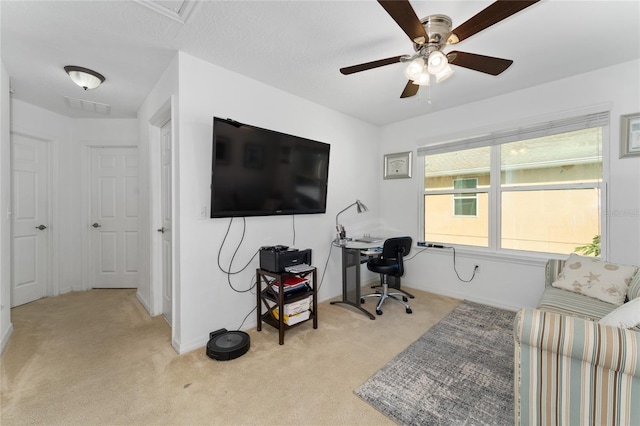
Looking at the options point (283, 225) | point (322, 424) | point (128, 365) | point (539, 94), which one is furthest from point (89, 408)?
point (539, 94)

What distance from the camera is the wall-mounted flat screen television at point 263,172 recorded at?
228cm

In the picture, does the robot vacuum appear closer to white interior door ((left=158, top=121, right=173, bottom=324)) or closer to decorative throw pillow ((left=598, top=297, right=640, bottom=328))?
white interior door ((left=158, top=121, right=173, bottom=324))

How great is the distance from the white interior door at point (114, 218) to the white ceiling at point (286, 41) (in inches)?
42.6

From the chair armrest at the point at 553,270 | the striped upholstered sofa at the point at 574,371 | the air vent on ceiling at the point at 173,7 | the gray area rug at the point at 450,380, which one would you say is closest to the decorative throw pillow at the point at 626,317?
the striped upholstered sofa at the point at 574,371

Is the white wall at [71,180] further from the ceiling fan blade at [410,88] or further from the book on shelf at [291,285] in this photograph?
the ceiling fan blade at [410,88]

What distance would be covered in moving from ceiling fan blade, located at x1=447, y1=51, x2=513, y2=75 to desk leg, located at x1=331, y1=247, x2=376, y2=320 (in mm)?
2062

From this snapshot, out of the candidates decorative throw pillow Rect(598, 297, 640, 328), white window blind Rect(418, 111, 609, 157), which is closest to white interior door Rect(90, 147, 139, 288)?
white window blind Rect(418, 111, 609, 157)

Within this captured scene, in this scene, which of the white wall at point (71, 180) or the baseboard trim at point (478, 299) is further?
the white wall at point (71, 180)

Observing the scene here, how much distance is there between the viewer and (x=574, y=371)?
1162 mm

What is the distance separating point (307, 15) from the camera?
182 cm

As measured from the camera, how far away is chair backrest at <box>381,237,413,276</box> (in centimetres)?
304

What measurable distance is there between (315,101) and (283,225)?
1.55m

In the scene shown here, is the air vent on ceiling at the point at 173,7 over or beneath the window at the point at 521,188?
over

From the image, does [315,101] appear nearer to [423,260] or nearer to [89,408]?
[423,260]
